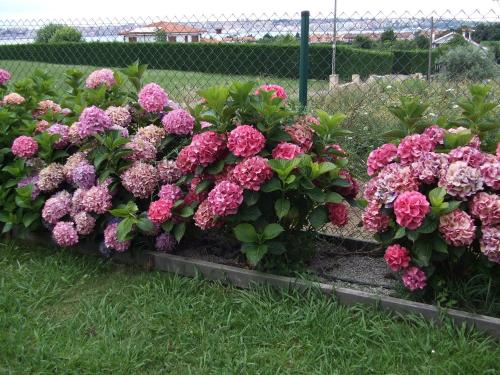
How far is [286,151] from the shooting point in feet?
9.70

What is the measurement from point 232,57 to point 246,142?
9.03m

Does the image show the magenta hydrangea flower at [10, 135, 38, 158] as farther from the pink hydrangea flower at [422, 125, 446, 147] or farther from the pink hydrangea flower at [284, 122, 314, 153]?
the pink hydrangea flower at [422, 125, 446, 147]

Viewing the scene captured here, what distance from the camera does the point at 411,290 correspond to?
2.68 m

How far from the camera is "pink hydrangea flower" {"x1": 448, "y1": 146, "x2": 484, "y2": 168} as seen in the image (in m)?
2.60

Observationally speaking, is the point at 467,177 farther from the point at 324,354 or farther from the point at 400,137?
the point at 324,354

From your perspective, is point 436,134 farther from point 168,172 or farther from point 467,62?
point 467,62

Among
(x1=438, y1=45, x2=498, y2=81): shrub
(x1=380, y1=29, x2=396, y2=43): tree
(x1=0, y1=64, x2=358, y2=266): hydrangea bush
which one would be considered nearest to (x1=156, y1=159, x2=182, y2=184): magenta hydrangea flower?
(x1=0, y1=64, x2=358, y2=266): hydrangea bush

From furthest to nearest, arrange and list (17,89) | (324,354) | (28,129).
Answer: (17,89)
(28,129)
(324,354)

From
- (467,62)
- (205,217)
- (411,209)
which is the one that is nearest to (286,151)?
(205,217)

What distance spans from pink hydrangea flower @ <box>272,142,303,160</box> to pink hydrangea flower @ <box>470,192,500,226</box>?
3.06ft

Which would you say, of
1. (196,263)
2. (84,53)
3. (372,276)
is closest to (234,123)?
(196,263)

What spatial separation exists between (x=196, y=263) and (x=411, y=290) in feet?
4.04

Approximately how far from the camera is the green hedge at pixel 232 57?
9047 mm

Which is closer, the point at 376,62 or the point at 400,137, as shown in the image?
the point at 400,137
